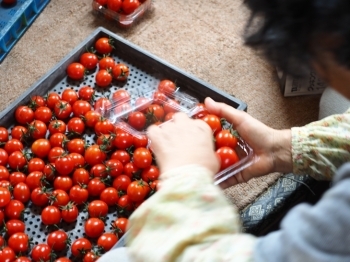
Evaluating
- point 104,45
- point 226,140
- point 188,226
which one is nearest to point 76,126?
point 104,45

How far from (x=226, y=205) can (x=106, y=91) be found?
0.65 meters

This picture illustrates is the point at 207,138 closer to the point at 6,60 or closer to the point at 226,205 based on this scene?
the point at 226,205

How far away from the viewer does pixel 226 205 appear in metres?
0.66

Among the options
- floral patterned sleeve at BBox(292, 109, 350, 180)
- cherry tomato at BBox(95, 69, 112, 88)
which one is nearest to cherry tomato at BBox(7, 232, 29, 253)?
cherry tomato at BBox(95, 69, 112, 88)

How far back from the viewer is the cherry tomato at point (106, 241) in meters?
0.98

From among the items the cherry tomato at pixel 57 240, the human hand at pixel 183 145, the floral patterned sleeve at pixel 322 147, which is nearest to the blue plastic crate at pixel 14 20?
the cherry tomato at pixel 57 240

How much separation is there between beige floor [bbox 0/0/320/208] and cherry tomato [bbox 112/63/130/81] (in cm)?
23

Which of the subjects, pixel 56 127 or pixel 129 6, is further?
pixel 129 6

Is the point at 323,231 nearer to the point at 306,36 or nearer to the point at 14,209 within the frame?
the point at 306,36

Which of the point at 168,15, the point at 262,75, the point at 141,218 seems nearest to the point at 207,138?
the point at 141,218

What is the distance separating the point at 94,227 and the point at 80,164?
16cm

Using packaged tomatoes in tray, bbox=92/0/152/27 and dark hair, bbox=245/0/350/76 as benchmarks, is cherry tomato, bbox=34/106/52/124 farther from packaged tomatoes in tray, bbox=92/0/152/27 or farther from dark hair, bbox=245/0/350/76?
dark hair, bbox=245/0/350/76

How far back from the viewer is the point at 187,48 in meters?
1.44

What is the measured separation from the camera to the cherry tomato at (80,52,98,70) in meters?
1.23
